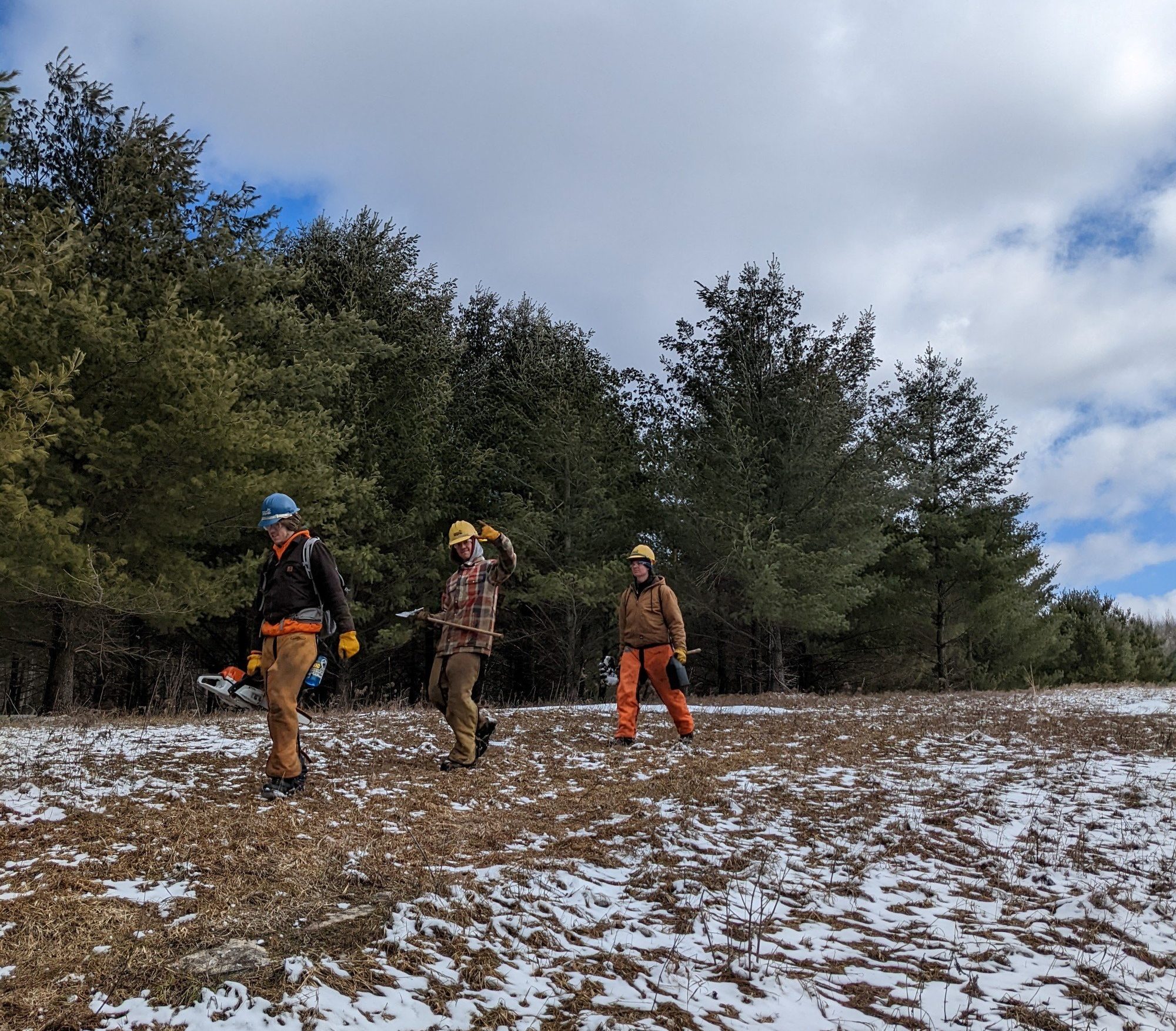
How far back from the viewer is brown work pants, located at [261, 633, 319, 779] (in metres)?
6.02

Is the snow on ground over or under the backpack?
under

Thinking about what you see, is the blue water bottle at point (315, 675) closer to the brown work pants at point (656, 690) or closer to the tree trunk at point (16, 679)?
the brown work pants at point (656, 690)

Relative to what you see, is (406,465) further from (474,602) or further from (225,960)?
(225,960)

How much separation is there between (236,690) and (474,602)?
6.79ft

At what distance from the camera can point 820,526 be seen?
795 inches

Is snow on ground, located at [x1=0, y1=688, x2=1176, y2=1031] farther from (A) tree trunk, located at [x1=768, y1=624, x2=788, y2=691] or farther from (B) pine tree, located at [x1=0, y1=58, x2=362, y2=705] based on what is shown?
(A) tree trunk, located at [x1=768, y1=624, x2=788, y2=691]

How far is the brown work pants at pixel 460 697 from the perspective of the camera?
7219mm

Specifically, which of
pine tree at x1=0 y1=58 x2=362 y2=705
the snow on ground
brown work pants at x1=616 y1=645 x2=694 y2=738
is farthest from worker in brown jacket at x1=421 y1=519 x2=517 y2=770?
pine tree at x1=0 y1=58 x2=362 y2=705

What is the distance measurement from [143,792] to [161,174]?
1170 cm

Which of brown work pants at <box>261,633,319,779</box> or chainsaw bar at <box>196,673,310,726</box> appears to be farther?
chainsaw bar at <box>196,673,310,726</box>

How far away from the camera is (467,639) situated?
7.43 metres

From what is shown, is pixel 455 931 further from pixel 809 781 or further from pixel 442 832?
pixel 809 781

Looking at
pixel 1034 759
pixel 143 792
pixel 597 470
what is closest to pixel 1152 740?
pixel 1034 759

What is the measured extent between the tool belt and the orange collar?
0.44 m
